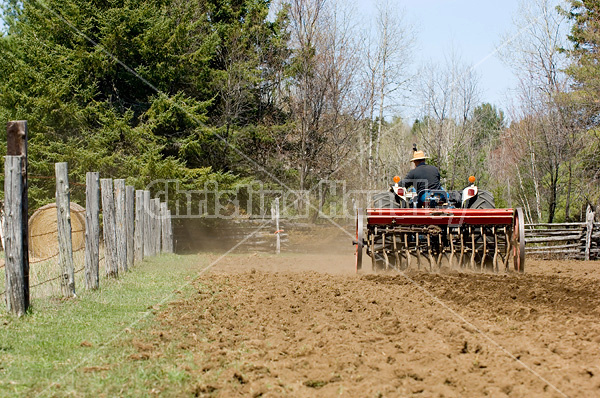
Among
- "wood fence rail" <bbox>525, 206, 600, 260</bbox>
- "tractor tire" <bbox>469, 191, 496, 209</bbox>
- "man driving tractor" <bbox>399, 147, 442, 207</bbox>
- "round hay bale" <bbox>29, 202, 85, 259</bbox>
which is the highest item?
"man driving tractor" <bbox>399, 147, 442, 207</bbox>

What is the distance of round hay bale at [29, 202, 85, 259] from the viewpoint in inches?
622

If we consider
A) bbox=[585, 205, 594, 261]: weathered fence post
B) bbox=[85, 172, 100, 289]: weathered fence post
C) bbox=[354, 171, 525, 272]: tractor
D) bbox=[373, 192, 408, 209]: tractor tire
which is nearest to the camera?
bbox=[85, 172, 100, 289]: weathered fence post

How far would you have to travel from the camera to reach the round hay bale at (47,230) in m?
15.8

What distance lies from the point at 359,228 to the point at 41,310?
5639mm

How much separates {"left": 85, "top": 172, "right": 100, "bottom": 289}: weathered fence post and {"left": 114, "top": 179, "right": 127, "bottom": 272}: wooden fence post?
1.93 m

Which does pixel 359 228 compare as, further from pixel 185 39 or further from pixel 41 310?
pixel 185 39

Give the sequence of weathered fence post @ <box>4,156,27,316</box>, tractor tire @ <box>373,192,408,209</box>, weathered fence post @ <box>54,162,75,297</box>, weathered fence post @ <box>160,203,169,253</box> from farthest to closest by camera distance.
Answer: weathered fence post @ <box>160,203,169,253</box> < tractor tire @ <box>373,192,408,209</box> < weathered fence post @ <box>54,162,75,297</box> < weathered fence post @ <box>4,156,27,316</box>

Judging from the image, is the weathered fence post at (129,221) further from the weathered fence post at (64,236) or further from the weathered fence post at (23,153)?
the weathered fence post at (23,153)

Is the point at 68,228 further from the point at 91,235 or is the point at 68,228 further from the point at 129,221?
the point at 129,221

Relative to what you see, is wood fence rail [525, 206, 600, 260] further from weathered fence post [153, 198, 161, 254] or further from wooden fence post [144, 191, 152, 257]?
wooden fence post [144, 191, 152, 257]

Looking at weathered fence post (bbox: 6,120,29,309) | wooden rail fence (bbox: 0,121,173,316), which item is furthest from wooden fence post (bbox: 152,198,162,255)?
weathered fence post (bbox: 6,120,29,309)

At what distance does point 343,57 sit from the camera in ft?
94.0

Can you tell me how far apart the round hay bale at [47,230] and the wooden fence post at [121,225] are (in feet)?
11.5

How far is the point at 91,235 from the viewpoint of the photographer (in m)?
9.74
